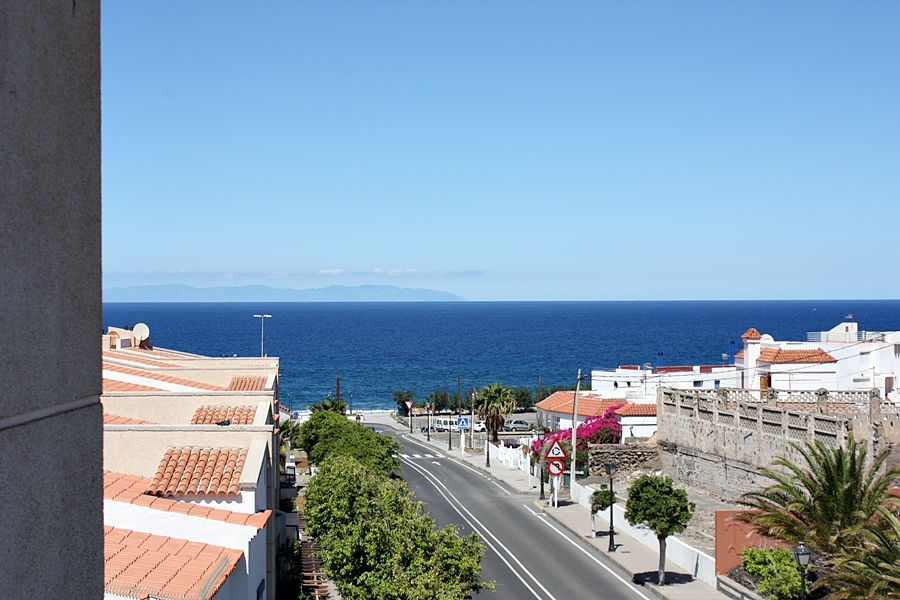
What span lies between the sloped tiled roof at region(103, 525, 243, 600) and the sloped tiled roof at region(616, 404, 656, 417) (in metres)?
42.8

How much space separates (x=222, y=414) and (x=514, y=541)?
16900 mm

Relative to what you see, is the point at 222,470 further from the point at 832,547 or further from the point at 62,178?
the point at 832,547

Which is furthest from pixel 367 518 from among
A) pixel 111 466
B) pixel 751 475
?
pixel 751 475

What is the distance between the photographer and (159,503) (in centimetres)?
1359

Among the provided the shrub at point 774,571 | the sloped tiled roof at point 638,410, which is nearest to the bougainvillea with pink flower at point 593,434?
the sloped tiled roof at point 638,410

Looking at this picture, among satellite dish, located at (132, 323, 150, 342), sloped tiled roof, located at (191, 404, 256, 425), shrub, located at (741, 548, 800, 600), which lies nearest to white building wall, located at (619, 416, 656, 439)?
satellite dish, located at (132, 323, 150, 342)

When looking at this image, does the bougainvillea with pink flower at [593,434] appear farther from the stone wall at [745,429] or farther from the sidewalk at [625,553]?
the stone wall at [745,429]

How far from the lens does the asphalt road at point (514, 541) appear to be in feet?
91.0

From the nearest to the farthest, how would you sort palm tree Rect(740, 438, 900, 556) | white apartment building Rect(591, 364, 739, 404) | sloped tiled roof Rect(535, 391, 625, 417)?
palm tree Rect(740, 438, 900, 556)
white apartment building Rect(591, 364, 739, 404)
sloped tiled roof Rect(535, 391, 625, 417)

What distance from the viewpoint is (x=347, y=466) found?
22.9 meters

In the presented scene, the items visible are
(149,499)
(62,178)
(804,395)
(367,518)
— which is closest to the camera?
(62,178)

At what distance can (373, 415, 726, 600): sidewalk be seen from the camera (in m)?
27.7

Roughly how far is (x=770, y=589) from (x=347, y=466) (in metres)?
11.1

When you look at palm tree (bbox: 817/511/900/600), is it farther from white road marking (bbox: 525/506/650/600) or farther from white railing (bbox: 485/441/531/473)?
white railing (bbox: 485/441/531/473)
